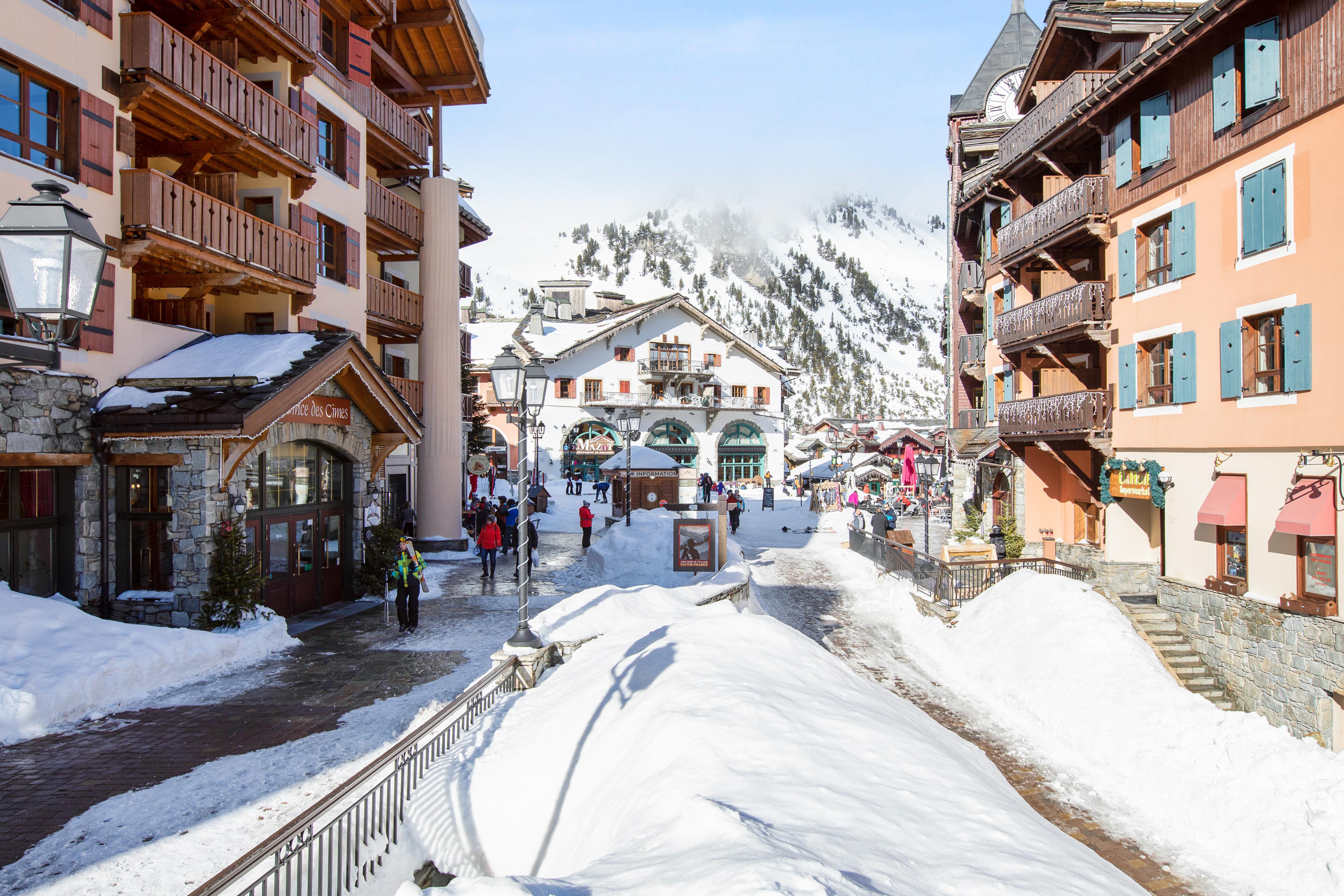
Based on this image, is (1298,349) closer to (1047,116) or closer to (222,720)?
(1047,116)

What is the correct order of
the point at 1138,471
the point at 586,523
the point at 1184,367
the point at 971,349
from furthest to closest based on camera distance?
1. the point at 971,349
2. the point at 586,523
3. the point at 1138,471
4. the point at 1184,367

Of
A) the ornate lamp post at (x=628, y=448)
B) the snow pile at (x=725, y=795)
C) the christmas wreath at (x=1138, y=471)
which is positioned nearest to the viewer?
the snow pile at (x=725, y=795)

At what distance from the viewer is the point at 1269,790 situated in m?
9.88

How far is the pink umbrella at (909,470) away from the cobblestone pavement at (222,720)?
86.6 feet

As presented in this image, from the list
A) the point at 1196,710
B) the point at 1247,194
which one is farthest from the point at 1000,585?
the point at 1247,194

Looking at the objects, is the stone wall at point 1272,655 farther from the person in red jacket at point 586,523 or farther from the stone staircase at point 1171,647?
the person in red jacket at point 586,523

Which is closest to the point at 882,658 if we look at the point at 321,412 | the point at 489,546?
the point at 489,546

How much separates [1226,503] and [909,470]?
25.8 m

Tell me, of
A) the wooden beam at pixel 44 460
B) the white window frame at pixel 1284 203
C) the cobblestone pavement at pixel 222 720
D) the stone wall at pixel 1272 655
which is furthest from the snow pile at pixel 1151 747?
the wooden beam at pixel 44 460

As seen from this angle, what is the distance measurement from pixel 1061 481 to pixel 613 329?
34.6 metres

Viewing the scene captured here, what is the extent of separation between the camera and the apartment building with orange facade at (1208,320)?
12852 mm

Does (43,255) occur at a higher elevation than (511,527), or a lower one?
higher

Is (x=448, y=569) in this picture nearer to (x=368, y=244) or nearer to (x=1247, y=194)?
(x=368, y=244)

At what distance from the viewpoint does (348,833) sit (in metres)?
5.48
